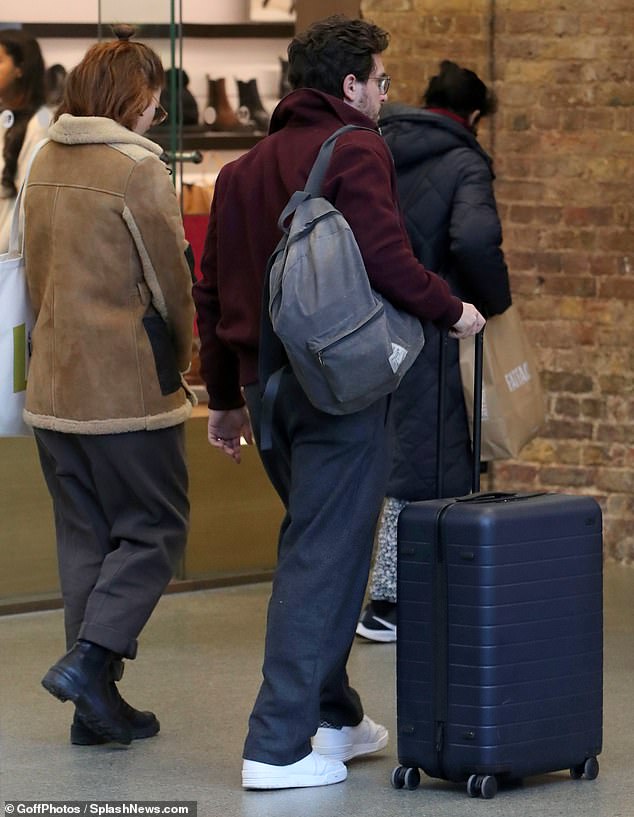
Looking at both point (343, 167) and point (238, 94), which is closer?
point (343, 167)

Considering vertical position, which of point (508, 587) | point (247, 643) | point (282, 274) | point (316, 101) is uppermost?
point (316, 101)

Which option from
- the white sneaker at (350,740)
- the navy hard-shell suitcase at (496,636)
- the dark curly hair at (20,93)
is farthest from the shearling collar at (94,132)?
the dark curly hair at (20,93)

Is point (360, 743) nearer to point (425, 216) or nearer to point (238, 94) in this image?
point (425, 216)

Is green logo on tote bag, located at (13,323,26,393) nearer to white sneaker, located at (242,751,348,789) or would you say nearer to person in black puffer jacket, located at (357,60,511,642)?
white sneaker, located at (242,751,348,789)

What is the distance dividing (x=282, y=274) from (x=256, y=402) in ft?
1.20

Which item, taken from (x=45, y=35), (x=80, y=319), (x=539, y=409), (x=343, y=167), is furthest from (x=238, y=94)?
(x=343, y=167)

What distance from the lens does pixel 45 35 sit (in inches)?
229

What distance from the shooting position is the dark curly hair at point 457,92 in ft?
16.8

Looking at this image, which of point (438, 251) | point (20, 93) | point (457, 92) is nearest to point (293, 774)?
point (438, 251)

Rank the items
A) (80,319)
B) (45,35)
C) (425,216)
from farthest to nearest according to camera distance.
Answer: (45,35)
(425,216)
(80,319)

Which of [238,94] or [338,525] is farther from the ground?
[238,94]

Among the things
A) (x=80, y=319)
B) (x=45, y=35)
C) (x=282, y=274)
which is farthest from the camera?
(x=45, y=35)

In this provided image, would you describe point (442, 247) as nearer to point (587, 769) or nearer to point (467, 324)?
point (467, 324)

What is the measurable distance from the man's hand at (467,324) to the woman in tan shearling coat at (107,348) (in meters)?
0.72
